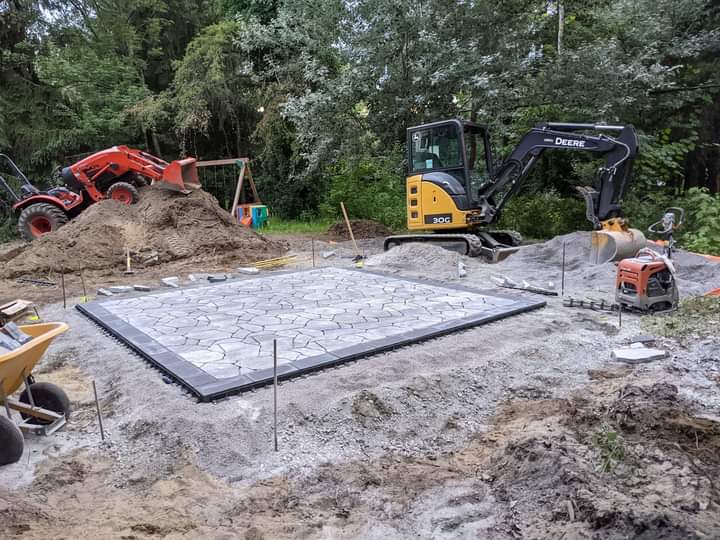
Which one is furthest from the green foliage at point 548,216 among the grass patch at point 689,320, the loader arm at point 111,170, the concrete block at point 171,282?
the concrete block at point 171,282

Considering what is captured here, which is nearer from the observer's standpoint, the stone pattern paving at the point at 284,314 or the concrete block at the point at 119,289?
the stone pattern paving at the point at 284,314

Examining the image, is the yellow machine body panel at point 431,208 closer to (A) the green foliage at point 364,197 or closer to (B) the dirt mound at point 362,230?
(B) the dirt mound at point 362,230

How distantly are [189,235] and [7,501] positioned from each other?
880 cm

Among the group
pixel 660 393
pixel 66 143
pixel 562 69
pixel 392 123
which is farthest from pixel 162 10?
pixel 660 393

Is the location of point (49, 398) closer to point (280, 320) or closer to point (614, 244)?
point (280, 320)

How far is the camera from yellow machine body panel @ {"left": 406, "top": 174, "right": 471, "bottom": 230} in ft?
33.3

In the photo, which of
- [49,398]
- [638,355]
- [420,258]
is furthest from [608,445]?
[420,258]

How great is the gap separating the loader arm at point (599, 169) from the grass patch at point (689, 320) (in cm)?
276

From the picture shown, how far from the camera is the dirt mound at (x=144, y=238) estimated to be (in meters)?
10.2

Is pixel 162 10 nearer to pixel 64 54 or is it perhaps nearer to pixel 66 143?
pixel 64 54

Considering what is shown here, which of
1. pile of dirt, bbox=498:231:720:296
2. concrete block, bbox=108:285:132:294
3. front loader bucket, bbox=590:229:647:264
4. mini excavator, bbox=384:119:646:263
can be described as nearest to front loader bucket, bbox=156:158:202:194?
concrete block, bbox=108:285:132:294

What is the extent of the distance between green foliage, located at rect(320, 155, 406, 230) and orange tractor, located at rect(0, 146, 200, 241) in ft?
18.1

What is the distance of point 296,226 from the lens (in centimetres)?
1719

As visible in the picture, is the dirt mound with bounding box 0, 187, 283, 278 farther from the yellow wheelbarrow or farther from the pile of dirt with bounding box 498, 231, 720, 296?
the yellow wheelbarrow
